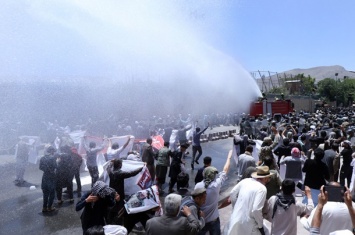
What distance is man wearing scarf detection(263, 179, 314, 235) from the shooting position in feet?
13.5

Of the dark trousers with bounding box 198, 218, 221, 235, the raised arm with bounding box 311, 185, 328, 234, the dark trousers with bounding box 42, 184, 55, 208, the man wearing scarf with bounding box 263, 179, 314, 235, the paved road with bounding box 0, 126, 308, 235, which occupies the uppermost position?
the raised arm with bounding box 311, 185, 328, 234

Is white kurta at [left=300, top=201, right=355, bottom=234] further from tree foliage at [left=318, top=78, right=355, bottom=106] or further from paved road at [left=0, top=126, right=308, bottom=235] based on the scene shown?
tree foliage at [left=318, top=78, right=355, bottom=106]

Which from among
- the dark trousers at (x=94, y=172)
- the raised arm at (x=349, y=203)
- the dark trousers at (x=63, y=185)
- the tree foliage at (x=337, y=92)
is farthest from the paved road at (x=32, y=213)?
the tree foliage at (x=337, y=92)

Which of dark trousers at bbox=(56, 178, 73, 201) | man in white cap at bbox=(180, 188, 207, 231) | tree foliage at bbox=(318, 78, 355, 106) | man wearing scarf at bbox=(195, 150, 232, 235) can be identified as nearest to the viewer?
man in white cap at bbox=(180, 188, 207, 231)

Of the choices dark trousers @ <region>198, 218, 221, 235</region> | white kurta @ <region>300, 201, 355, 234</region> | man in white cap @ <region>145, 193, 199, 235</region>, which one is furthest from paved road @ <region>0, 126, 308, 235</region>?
man in white cap @ <region>145, 193, 199, 235</region>

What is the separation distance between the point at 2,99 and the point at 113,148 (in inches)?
625

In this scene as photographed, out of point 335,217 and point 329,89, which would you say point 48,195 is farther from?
point 329,89

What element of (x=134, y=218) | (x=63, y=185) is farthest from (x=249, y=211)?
(x=63, y=185)

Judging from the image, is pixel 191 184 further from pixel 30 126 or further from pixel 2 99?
pixel 2 99

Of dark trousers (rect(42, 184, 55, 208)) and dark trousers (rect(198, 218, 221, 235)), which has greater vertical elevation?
dark trousers (rect(198, 218, 221, 235))

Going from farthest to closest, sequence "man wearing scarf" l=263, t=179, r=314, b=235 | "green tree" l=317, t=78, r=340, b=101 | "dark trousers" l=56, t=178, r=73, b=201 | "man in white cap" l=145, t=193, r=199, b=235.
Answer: "green tree" l=317, t=78, r=340, b=101 < "dark trousers" l=56, t=178, r=73, b=201 < "man wearing scarf" l=263, t=179, r=314, b=235 < "man in white cap" l=145, t=193, r=199, b=235

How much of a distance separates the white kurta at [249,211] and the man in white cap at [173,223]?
62cm

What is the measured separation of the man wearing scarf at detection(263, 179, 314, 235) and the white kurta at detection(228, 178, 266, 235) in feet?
0.73

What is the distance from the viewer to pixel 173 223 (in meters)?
3.54
